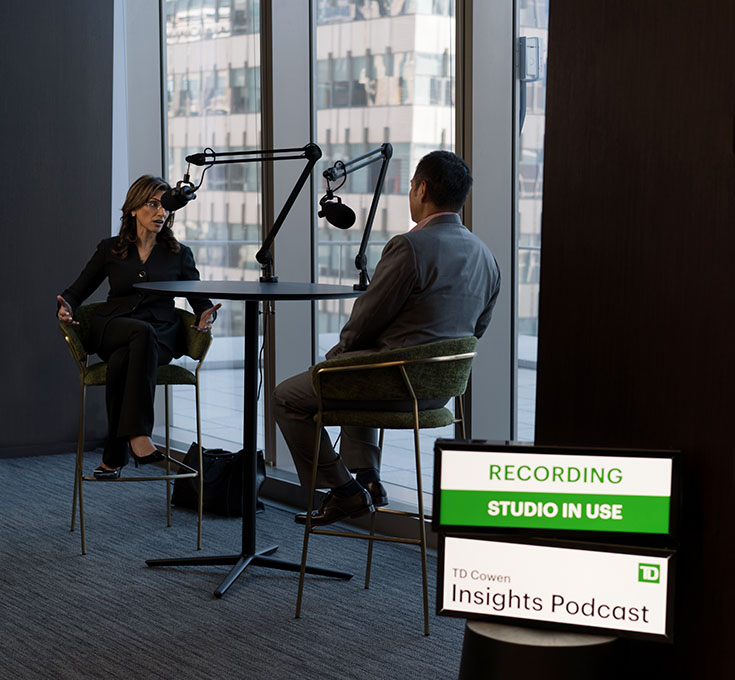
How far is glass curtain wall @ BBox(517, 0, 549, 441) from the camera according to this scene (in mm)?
3605

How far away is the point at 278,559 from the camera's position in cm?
359

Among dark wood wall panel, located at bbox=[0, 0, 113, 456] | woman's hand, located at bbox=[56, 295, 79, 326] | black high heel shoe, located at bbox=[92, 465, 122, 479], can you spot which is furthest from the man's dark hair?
dark wood wall panel, located at bbox=[0, 0, 113, 456]

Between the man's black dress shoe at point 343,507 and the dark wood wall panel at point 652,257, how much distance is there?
1.07 metres

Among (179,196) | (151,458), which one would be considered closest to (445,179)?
(179,196)

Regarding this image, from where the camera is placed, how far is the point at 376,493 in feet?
10.9

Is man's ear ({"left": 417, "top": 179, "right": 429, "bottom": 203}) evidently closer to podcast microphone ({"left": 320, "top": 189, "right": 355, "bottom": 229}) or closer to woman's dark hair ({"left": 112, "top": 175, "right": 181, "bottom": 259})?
podcast microphone ({"left": 320, "top": 189, "right": 355, "bottom": 229})

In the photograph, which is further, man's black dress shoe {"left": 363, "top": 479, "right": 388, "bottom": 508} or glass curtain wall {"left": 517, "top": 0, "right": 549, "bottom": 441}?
glass curtain wall {"left": 517, "top": 0, "right": 549, "bottom": 441}

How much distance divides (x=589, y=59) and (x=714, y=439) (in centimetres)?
85

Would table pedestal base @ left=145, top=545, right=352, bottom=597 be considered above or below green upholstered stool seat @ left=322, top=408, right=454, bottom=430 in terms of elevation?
below

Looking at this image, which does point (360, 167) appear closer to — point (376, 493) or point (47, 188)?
point (376, 493)

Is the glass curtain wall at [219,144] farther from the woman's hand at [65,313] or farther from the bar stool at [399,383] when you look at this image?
→ the bar stool at [399,383]

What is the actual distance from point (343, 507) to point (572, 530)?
134cm

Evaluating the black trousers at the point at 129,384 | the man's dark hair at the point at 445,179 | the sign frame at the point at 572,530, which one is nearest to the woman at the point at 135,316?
the black trousers at the point at 129,384

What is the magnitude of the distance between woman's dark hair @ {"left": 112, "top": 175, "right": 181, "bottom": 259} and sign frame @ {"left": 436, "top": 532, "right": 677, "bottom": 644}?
2.48 metres
